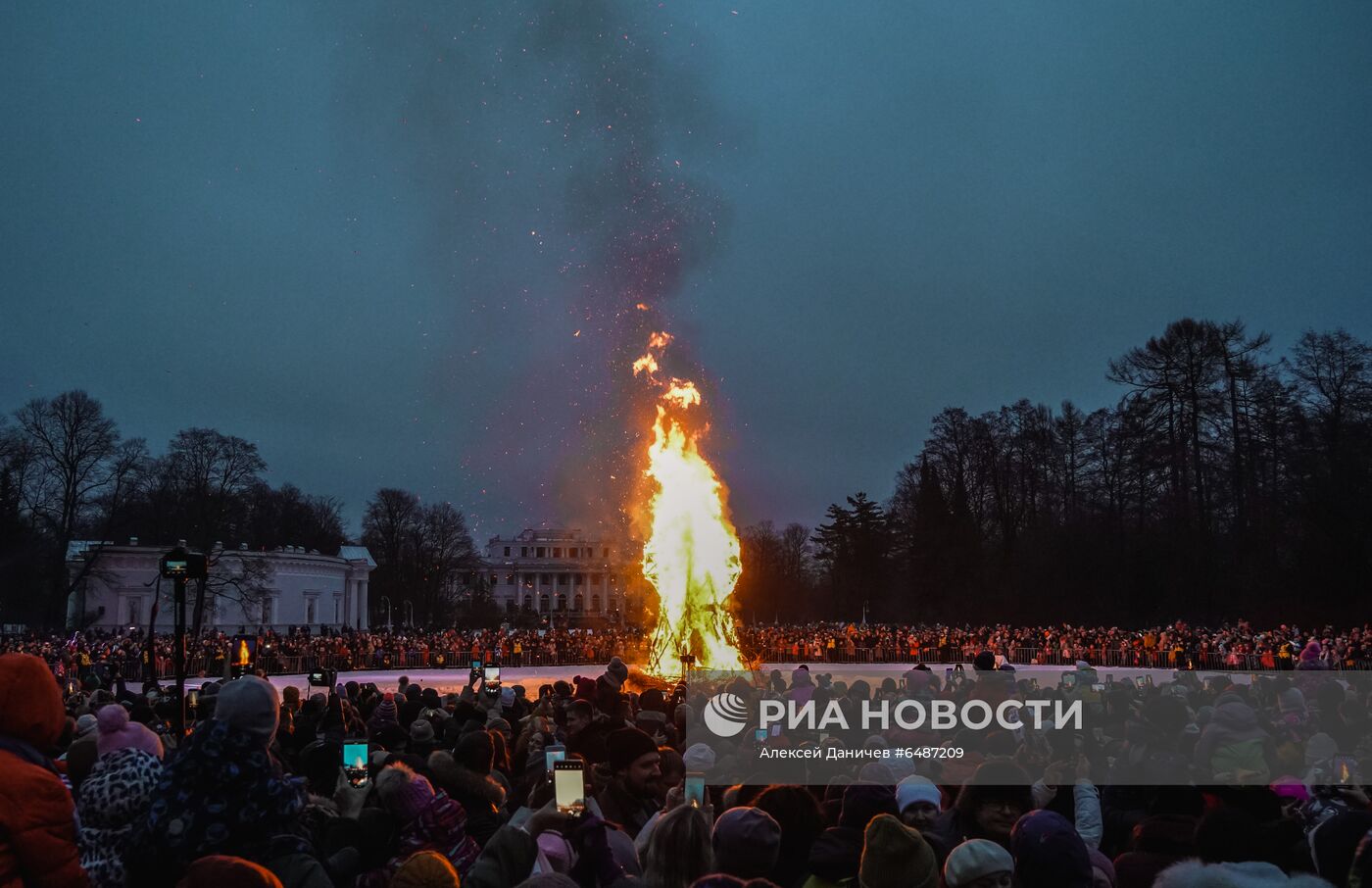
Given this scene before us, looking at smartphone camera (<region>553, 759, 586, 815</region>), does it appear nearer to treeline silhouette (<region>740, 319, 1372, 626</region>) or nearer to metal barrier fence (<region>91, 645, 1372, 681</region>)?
metal barrier fence (<region>91, 645, 1372, 681</region>)

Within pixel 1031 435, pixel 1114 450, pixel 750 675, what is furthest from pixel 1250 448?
pixel 750 675

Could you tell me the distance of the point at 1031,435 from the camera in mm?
69188

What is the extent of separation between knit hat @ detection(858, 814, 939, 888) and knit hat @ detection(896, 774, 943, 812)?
70.0 inches

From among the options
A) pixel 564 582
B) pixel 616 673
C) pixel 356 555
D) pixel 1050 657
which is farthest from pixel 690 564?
pixel 564 582

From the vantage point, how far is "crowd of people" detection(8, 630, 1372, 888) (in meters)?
3.51

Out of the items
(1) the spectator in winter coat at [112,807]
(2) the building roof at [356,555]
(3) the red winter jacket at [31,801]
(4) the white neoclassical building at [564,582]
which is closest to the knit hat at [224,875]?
(3) the red winter jacket at [31,801]

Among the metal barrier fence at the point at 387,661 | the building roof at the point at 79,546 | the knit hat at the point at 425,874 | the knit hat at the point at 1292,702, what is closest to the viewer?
the knit hat at the point at 425,874

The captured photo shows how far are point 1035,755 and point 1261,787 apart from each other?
3385 mm

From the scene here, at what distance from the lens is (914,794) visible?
17.6 feet

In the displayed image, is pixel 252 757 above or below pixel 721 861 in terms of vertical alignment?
above

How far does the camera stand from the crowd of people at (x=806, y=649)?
32781 mm

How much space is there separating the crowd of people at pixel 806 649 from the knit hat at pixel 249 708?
28770 mm

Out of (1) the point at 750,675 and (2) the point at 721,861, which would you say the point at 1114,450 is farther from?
(2) the point at 721,861

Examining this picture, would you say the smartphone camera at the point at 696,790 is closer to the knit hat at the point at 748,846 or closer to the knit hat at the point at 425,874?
the knit hat at the point at 748,846
